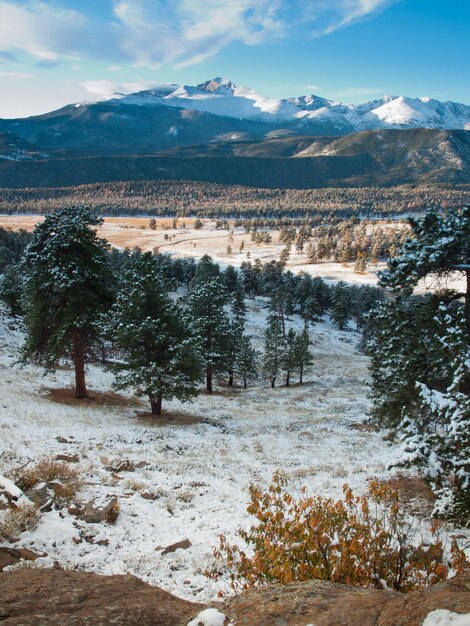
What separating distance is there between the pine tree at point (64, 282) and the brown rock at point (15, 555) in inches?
644

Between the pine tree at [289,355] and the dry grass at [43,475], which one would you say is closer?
the dry grass at [43,475]

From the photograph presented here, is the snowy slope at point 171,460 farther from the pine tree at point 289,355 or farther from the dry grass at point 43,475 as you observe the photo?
the pine tree at point 289,355

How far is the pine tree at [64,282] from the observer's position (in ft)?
74.9

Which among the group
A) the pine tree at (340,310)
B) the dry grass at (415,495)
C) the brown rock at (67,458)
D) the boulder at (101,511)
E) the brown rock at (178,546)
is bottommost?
the pine tree at (340,310)

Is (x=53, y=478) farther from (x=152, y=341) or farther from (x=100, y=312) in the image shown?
(x=100, y=312)

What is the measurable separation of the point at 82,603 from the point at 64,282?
1944 cm

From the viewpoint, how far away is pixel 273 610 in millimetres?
4359

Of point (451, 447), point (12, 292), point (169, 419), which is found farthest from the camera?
point (12, 292)

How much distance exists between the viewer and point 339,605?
4.24m

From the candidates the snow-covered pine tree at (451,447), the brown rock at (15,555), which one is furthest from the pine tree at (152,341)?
the snow-covered pine tree at (451,447)

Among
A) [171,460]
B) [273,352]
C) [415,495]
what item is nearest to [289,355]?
[273,352]

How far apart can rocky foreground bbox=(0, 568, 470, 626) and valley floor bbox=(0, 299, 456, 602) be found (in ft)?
7.64

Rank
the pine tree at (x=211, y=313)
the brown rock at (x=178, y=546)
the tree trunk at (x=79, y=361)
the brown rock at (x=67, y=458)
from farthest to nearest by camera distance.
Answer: the pine tree at (x=211, y=313), the tree trunk at (x=79, y=361), the brown rock at (x=67, y=458), the brown rock at (x=178, y=546)

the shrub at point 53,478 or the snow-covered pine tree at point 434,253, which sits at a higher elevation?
the snow-covered pine tree at point 434,253
